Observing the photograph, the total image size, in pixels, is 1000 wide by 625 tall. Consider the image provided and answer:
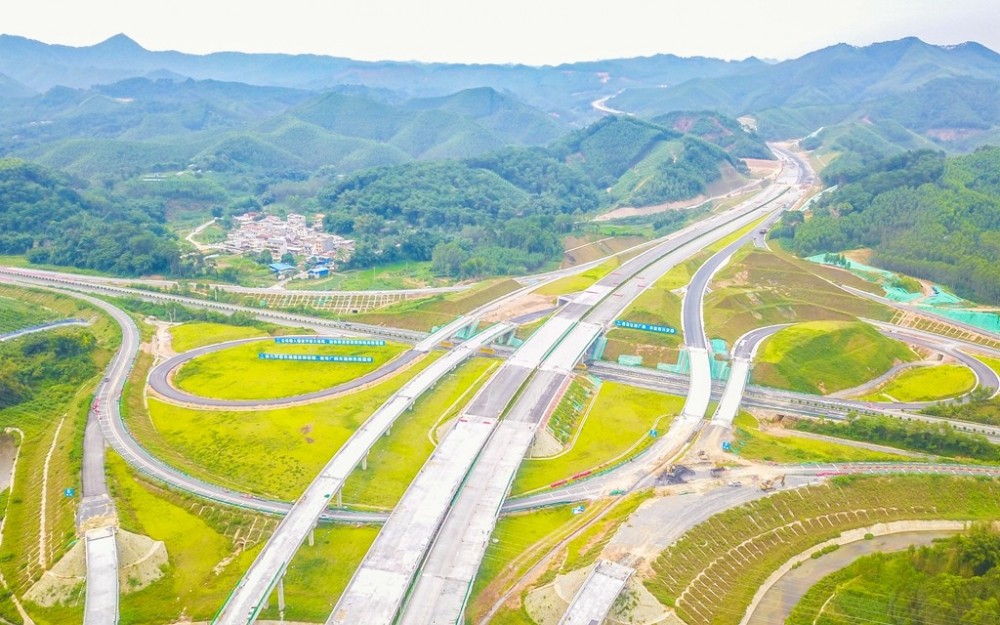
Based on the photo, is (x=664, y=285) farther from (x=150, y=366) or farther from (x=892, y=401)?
(x=150, y=366)

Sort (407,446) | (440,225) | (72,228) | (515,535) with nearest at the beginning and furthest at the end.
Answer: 1. (515,535)
2. (407,446)
3. (72,228)
4. (440,225)

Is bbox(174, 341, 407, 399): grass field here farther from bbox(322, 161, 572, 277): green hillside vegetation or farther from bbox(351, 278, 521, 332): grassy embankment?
bbox(322, 161, 572, 277): green hillside vegetation

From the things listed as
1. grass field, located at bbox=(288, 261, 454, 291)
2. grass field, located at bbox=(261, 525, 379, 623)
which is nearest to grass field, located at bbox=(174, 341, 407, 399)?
grass field, located at bbox=(261, 525, 379, 623)

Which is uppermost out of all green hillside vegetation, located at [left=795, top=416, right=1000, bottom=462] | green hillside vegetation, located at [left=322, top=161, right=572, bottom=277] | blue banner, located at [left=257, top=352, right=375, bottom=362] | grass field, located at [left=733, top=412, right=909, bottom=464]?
green hillside vegetation, located at [left=322, top=161, right=572, bottom=277]

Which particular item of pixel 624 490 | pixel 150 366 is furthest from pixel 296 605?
pixel 150 366

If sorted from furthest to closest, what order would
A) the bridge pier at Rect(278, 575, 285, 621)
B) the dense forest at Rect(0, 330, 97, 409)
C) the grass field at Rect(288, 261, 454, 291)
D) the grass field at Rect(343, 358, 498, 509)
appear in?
1. the grass field at Rect(288, 261, 454, 291)
2. the dense forest at Rect(0, 330, 97, 409)
3. the grass field at Rect(343, 358, 498, 509)
4. the bridge pier at Rect(278, 575, 285, 621)

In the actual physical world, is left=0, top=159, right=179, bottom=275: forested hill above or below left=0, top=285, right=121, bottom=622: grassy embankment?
above

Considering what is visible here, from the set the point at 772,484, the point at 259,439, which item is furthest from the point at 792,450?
the point at 259,439

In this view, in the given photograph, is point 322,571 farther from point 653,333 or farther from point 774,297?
point 774,297
